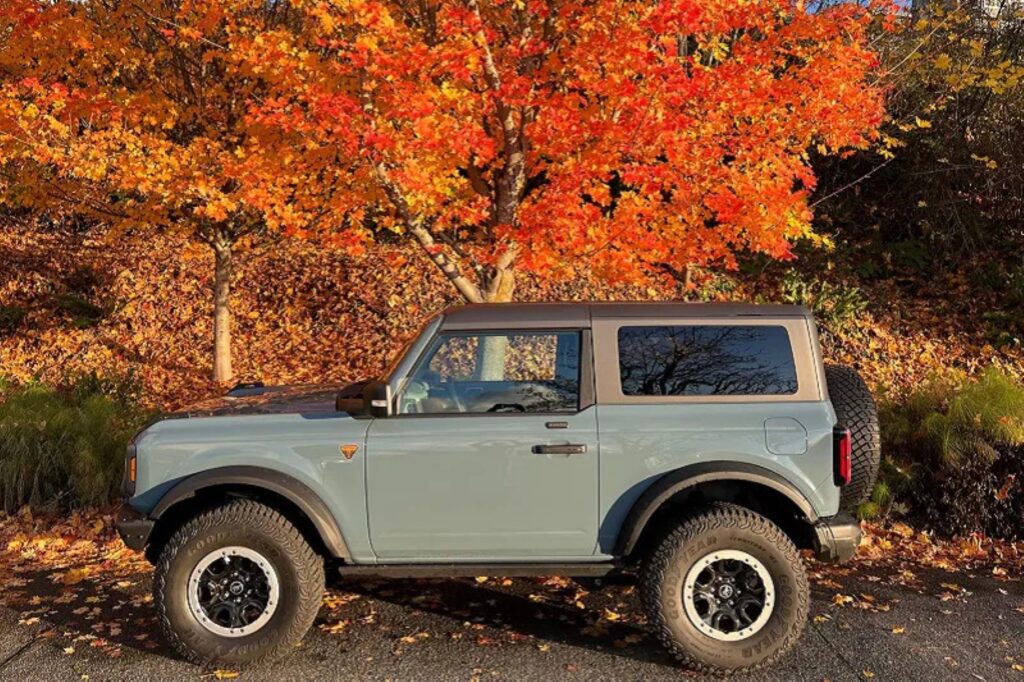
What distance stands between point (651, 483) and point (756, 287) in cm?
1016

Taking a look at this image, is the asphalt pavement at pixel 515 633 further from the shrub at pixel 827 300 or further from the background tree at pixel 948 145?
the background tree at pixel 948 145

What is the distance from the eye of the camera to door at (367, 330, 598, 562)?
12.4 ft

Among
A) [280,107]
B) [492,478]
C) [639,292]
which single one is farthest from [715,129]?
[639,292]

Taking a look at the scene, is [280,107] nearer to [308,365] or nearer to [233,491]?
[233,491]

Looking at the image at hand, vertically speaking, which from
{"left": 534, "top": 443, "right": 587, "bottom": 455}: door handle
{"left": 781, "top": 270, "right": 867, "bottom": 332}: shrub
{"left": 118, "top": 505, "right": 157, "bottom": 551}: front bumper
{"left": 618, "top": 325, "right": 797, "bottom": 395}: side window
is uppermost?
{"left": 781, "top": 270, "right": 867, "bottom": 332}: shrub

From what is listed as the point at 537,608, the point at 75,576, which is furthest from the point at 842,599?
the point at 75,576

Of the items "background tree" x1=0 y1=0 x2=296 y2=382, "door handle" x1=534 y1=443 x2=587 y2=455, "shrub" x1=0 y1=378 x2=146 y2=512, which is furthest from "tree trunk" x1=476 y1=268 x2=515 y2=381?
"shrub" x1=0 y1=378 x2=146 y2=512

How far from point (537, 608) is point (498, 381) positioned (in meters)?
1.40

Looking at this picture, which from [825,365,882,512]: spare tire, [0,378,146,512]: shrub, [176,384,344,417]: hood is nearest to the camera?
[176,384,344,417]: hood

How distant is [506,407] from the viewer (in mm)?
3904

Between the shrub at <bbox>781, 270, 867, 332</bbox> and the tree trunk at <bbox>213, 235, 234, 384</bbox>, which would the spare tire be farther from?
the tree trunk at <bbox>213, 235, 234, 384</bbox>

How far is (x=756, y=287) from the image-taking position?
13.2 m

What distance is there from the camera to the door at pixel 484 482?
3783 millimetres

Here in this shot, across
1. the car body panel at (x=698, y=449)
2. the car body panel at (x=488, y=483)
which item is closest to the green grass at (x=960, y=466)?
the car body panel at (x=698, y=449)
